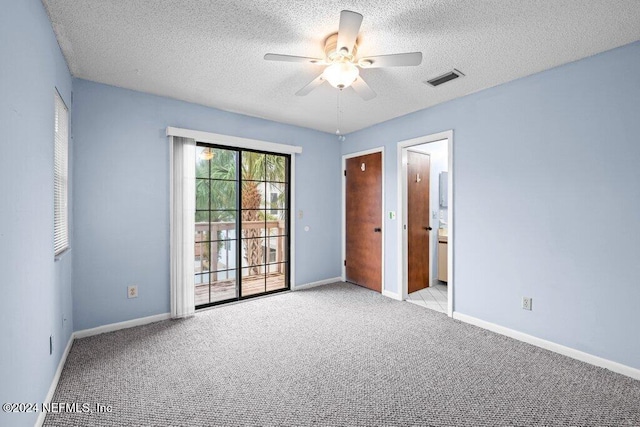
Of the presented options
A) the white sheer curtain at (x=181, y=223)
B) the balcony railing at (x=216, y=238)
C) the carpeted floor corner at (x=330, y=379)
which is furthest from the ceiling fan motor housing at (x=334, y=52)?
the balcony railing at (x=216, y=238)

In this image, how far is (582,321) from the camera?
2.49m

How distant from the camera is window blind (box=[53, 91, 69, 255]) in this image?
236cm

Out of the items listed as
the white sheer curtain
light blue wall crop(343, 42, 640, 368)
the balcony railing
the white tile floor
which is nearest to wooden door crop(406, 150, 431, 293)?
the white tile floor

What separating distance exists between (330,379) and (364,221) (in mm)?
2756

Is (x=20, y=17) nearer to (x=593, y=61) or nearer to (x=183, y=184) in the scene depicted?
(x=183, y=184)

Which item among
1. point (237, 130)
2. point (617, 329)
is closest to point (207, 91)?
point (237, 130)

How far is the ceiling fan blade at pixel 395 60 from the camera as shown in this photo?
1.98 m

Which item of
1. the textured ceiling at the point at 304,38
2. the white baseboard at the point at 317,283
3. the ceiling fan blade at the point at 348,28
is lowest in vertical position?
the white baseboard at the point at 317,283

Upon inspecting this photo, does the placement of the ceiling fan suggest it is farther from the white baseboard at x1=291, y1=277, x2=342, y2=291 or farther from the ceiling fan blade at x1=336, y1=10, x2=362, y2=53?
the white baseboard at x1=291, y1=277, x2=342, y2=291

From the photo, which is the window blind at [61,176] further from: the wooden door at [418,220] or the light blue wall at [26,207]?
the wooden door at [418,220]

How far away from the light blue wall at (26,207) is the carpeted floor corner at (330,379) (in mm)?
501

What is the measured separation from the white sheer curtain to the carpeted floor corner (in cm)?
30

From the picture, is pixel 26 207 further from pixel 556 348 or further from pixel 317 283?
pixel 556 348

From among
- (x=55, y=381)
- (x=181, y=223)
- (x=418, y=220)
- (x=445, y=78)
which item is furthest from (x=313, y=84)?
(x=55, y=381)
